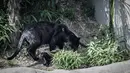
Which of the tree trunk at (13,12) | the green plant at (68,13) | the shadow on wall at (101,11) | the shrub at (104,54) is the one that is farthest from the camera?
the green plant at (68,13)

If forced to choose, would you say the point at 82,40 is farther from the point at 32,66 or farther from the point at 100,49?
the point at 32,66

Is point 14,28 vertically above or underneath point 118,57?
above

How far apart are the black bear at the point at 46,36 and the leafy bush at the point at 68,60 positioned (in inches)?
25.1

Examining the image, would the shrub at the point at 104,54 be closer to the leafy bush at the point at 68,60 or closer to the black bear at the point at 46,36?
the leafy bush at the point at 68,60

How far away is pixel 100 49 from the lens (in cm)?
689

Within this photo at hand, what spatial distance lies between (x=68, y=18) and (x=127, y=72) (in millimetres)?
3234

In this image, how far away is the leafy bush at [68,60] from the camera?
648 cm

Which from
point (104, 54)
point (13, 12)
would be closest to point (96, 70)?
point (104, 54)

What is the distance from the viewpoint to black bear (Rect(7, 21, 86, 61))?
7043mm

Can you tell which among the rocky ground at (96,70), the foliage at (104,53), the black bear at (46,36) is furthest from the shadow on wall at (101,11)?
the rocky ground at (96,70)

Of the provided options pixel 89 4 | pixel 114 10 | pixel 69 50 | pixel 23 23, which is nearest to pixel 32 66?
pixel 69 50

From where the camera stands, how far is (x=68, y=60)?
257 inches

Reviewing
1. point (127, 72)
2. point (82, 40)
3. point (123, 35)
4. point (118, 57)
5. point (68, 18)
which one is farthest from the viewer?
point (68, 18)

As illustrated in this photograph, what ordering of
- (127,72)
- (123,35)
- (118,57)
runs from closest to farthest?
1. (127,72)
2. (118,57)
3. (123,35)
